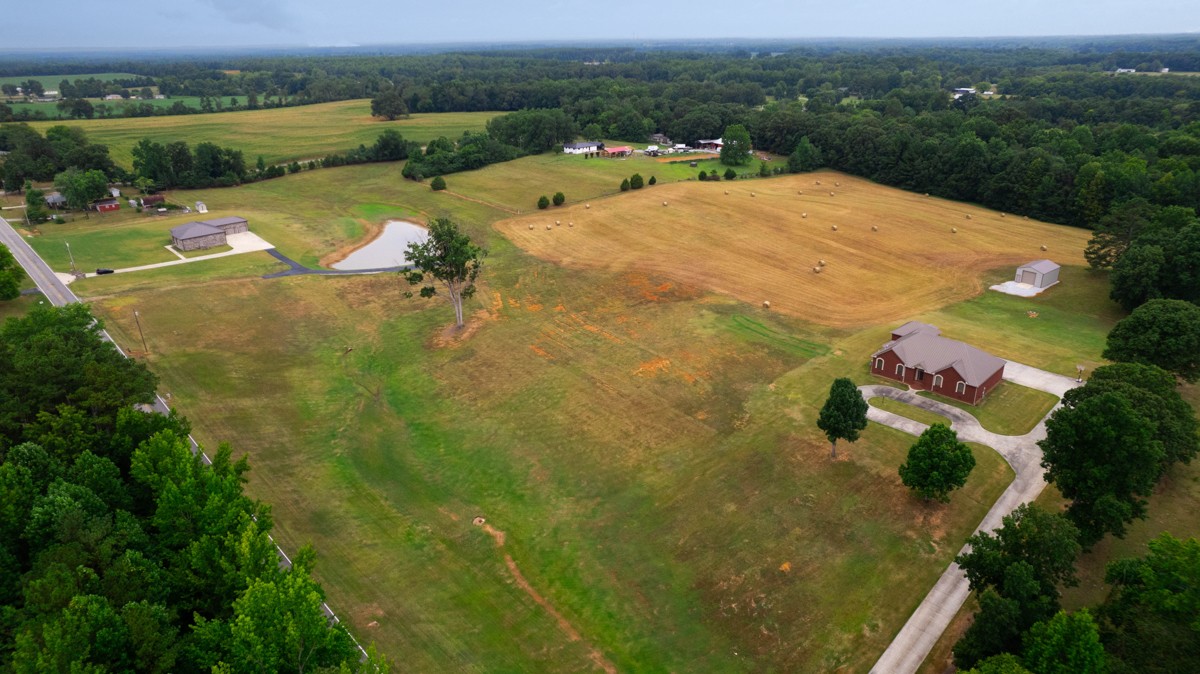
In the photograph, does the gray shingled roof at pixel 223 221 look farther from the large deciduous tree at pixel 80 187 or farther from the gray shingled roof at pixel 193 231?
the large deciduous tree at pixel 80 187

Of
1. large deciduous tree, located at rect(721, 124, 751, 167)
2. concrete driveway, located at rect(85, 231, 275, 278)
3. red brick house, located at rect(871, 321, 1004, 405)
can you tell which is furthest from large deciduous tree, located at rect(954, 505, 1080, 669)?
large deciduous tree, located at rect(721, 124, 751, 167)

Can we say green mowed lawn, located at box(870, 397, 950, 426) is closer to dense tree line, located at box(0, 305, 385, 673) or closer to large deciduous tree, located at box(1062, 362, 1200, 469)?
large deciduous tree, located at box(1062, 362, 1200, 469)

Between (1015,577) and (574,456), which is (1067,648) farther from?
(574,456)

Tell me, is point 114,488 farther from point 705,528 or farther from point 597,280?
point 597,280

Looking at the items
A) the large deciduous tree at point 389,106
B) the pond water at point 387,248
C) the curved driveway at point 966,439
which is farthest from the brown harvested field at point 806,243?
the large deciduous tree at point 389,106

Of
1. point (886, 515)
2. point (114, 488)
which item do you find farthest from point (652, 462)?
point (114, 488)

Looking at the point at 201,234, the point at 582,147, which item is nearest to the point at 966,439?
the point at 201,234
